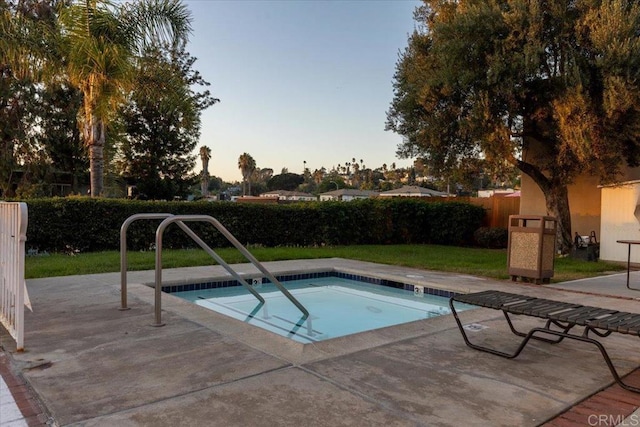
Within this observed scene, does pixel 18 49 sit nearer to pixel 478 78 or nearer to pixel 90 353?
pixel 90 353

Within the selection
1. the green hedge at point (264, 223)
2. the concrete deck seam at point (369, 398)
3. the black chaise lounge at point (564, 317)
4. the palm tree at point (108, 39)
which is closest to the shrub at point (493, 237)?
the green hedge at point (264, 223)

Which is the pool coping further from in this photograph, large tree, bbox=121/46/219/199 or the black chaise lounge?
large tree, bbox=121/46/219/199

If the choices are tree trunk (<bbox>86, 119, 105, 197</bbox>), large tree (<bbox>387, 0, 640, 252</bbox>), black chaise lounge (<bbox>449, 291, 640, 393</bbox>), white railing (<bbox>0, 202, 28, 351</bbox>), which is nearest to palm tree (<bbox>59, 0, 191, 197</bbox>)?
tree trunk (<bbox>86, 119, 105, 197</bbox>)

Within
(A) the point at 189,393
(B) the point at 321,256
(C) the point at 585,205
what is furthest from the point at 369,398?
(C) the point at 585,205

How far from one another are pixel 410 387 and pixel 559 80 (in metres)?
9.46

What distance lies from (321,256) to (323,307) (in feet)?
14.1

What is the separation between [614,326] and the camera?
9.77 feet

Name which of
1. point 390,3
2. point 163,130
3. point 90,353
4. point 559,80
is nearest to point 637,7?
point 559,80

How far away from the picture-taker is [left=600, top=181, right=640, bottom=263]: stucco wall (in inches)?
407

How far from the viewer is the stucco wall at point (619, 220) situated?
407 inches

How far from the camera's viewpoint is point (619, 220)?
35.0 ft

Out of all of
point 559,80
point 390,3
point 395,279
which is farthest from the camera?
point 390,3

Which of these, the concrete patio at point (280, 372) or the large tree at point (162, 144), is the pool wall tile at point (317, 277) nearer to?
the concrete patio at point (280, 372)

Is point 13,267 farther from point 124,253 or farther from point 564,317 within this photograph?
point 564,317
